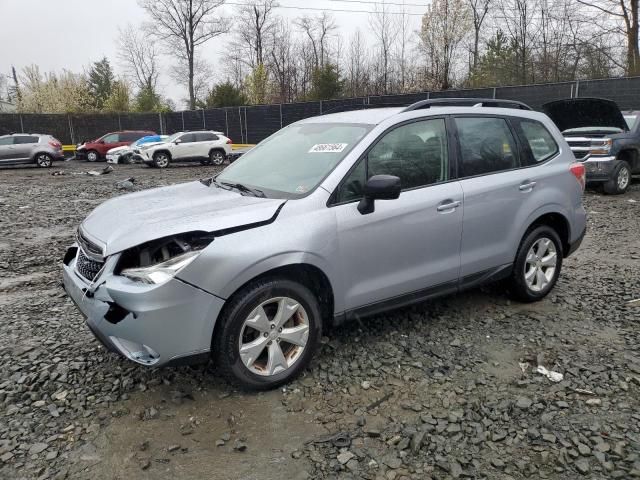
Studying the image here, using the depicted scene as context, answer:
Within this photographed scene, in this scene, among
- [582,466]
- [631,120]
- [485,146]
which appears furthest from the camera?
[631,120]

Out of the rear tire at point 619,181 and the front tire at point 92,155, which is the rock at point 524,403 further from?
the front tire at point 92,155

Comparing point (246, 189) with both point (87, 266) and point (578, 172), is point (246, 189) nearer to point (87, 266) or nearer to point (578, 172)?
point (87, 266)

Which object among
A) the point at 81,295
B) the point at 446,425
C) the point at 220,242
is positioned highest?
the point at 220,242

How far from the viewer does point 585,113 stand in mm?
10328

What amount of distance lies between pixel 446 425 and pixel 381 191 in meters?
1.44

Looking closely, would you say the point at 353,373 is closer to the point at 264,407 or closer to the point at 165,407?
the point at 264,407

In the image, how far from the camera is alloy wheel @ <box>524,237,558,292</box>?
14.4 feet

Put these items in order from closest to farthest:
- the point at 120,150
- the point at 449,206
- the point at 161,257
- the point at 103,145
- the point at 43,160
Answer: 1. the point at 161,257
2. the point at 449,206
3. the point at 43,160
4. the point at 120,150
5. the point at 103,145

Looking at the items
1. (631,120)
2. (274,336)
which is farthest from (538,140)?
(631,120)

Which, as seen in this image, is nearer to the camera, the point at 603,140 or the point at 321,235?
the point at 321,235

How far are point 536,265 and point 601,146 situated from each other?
712 cm

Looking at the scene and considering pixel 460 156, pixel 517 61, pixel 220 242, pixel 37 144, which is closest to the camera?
pixel 220 242

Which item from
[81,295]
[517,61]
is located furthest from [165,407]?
[517,61]

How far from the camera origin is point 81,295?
9.90ft
